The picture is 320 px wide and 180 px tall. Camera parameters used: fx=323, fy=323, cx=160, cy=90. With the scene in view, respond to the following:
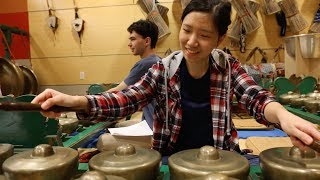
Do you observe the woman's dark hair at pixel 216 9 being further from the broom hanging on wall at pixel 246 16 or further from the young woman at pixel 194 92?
the broom hanging on wall at pixel 246 16

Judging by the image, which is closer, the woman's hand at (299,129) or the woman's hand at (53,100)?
the woman's hand at (299,129)

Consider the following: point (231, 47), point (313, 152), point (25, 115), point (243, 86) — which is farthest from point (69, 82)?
point (313, 152)

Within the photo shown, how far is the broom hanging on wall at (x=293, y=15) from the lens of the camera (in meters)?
4.43

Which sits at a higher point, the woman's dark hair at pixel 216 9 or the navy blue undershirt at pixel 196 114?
the woman's dark hair at pixel 216 9

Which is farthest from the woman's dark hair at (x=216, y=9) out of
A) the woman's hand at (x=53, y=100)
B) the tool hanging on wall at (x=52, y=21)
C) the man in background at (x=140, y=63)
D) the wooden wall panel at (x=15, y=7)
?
the wooden wall panel at (x=15, y=7)

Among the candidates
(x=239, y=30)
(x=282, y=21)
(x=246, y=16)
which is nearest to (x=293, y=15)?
(x=282, y=21)

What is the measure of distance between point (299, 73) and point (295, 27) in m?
0.80

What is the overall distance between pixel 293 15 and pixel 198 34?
12.1 ft

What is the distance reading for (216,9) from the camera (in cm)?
129

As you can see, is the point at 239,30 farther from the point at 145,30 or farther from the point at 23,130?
the point at 23,130

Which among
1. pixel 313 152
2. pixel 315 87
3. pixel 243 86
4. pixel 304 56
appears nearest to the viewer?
pixel 313 152

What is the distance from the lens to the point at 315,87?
3.49 meters

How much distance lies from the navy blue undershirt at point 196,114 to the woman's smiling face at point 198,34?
0.47ft

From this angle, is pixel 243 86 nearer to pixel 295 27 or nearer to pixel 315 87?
pixel 315 87
